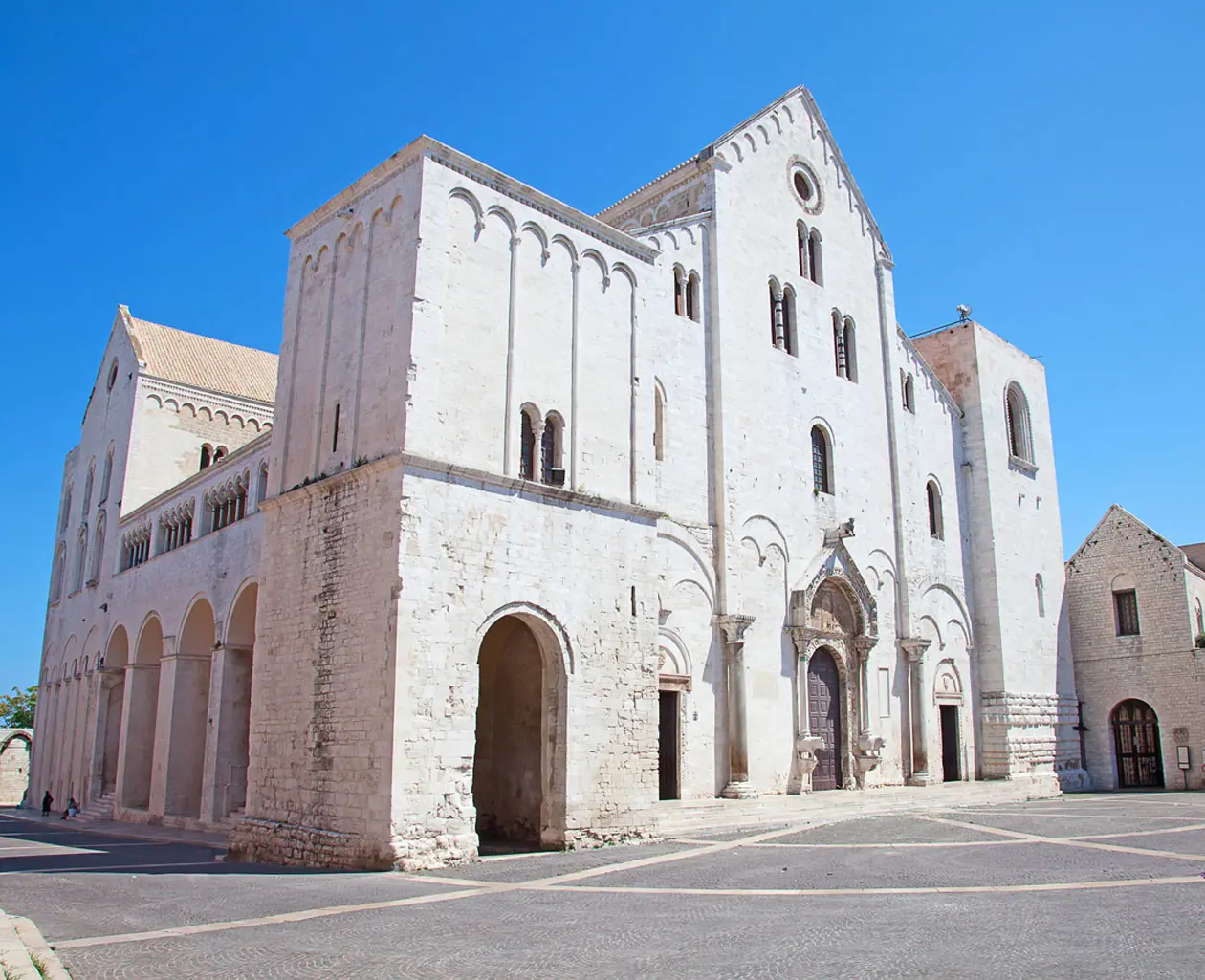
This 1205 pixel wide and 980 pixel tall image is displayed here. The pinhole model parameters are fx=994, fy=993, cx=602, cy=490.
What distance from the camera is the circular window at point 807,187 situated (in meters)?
24.6

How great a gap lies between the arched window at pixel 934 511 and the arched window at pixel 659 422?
33.9 feet

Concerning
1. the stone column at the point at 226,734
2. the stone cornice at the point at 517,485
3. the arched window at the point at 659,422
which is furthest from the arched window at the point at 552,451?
the stone column at the point at 226,734

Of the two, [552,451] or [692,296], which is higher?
[692,296]

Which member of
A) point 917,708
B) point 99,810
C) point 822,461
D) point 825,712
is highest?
point 822,461

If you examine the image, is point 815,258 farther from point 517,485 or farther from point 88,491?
point 88,491

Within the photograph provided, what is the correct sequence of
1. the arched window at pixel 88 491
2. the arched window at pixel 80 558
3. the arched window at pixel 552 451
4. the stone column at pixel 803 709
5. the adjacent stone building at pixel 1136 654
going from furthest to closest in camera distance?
the arched window at pixel 88 491
the arched window at pixel 80 558
the adjacent stone building at pixel 1136 654
the stone column at pixel 803 709
the arched window at pixel 552 451

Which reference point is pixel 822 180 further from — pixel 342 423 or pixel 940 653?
pixel 342 423

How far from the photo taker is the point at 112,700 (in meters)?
26.9

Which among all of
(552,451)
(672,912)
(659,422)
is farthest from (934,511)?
(672,912)

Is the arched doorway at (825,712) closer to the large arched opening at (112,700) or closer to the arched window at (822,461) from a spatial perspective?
the arched window at (822,461)

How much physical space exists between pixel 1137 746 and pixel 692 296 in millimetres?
20019

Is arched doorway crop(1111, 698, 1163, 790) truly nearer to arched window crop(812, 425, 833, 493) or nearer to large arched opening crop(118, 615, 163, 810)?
arched window crop(812, 425, 833, 493)

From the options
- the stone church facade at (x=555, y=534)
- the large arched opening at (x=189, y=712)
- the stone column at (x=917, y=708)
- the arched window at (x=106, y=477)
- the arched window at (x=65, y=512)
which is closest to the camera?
the stone church facade at (x=555, y=534)

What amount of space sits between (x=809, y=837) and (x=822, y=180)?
1673cm
